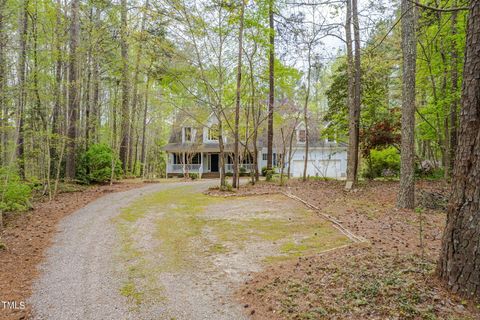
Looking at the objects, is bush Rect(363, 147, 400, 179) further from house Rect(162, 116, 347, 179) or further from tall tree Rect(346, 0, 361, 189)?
house Rect(162, 116, 347, 179)

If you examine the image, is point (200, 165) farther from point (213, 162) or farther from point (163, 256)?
point (163, 256)

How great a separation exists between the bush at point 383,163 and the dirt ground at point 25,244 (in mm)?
13105

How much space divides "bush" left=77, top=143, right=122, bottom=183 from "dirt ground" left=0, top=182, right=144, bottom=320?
3.72 metres

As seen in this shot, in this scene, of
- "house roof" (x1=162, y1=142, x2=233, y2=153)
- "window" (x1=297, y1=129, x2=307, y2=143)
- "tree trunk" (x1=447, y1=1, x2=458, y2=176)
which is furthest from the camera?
"window" (x1=297, y1=129, x2=307, y2=143)

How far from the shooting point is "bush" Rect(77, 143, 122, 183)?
12.9 m

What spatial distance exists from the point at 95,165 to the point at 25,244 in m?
8.40

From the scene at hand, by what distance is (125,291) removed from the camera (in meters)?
3.63

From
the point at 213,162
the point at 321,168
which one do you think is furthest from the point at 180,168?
the point at 321,168

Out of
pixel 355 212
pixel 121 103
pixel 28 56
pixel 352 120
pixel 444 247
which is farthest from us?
Result: pixel 121 103

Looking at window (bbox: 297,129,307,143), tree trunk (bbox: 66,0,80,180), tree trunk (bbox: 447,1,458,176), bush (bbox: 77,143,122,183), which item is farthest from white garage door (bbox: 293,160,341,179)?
tree trunk (bbox: 66,0,80,180)

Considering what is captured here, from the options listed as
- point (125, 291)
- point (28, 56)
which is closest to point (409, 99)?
point (125, 291)

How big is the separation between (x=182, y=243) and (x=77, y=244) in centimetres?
200

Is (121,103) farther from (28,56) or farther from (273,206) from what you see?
(273,206)

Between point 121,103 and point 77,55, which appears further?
point 121,103
